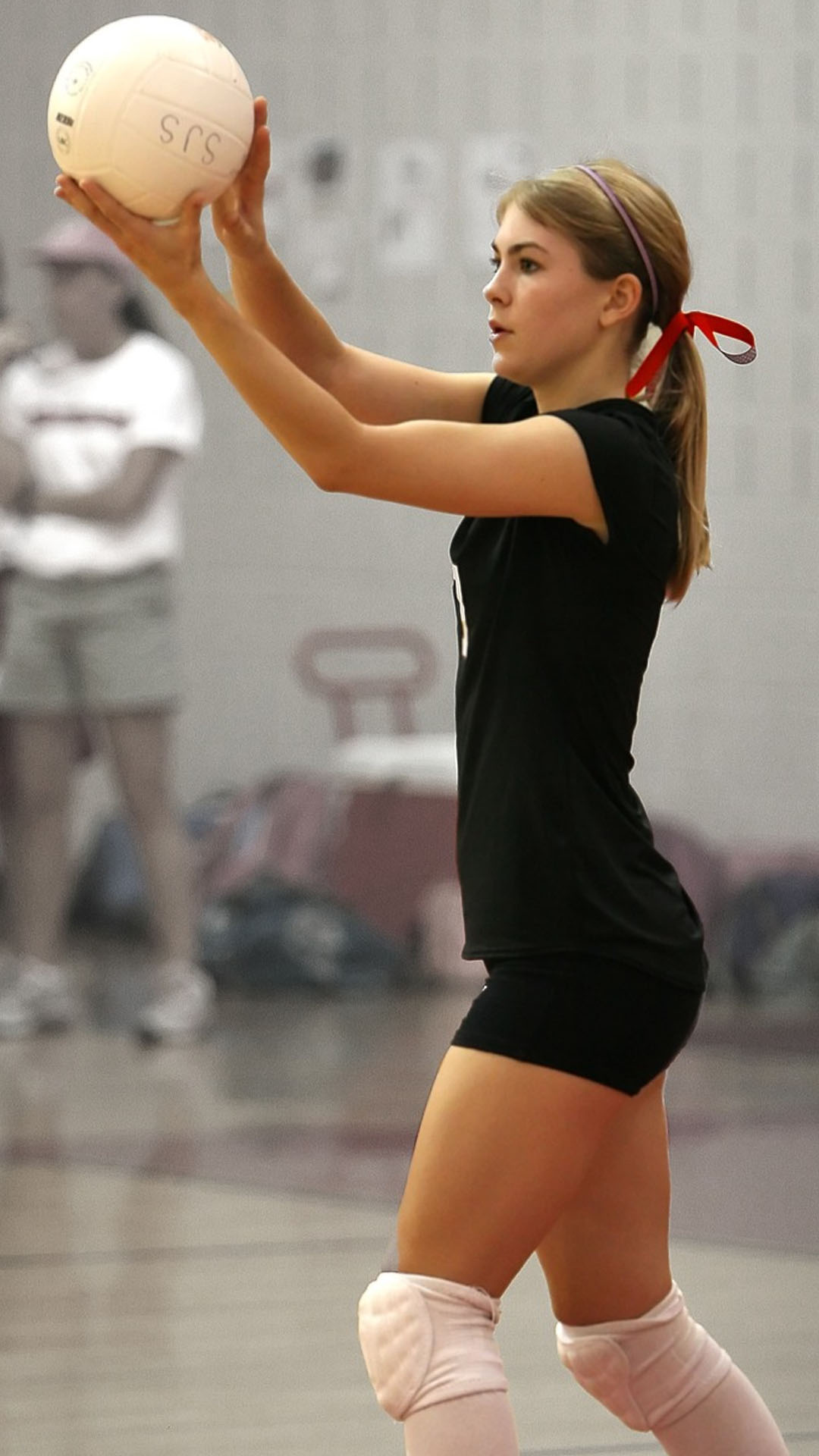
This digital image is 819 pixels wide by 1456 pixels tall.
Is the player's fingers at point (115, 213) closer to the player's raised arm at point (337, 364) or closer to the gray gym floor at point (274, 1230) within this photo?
the player's raised arm at point (337, 364)

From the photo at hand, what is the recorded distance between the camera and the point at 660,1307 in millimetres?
2152

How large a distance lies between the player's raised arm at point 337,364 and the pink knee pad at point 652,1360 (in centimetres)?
89

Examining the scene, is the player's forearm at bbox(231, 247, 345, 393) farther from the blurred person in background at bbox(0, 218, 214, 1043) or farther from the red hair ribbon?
the blurred person in background at bbox(0, 218, 214, 1043)

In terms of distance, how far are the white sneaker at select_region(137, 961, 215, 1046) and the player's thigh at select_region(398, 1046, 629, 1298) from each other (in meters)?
3.54

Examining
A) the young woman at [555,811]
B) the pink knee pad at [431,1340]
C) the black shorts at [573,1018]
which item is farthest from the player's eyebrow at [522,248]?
the pink knee pad at [431,1340]

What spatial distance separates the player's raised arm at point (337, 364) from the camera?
7.54ft

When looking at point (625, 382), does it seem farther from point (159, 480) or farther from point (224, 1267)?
point (159, 480)

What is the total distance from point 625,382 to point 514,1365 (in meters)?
1.52

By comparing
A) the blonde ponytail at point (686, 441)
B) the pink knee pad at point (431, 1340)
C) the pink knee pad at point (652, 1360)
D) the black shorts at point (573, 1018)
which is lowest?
the pink knee pad at point (652, 1360)

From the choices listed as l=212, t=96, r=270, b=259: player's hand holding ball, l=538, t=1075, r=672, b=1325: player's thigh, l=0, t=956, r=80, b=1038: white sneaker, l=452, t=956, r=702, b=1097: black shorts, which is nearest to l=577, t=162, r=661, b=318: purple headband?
l=212, t=96, r=270, b=259: player's hand holding ball

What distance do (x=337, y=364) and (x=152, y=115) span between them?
14.3 inches

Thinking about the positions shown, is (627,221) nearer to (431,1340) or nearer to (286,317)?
(286,317)

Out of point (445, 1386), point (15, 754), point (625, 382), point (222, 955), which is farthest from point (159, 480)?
point (445, 1386)

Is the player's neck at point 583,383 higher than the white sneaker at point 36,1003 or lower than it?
higher
